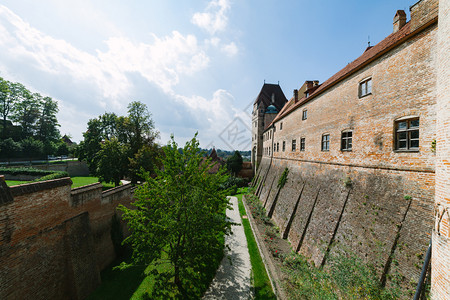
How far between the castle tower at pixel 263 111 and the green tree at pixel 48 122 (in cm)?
3973

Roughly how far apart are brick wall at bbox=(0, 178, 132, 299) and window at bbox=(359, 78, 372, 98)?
15660mm

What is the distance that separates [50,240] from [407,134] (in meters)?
15.6

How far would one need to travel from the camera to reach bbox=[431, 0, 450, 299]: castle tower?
367 cm

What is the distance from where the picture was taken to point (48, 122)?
3123 cm

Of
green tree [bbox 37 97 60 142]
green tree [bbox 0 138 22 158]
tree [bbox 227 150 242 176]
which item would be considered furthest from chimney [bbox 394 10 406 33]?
green tree [bbox 37 97 60 142]

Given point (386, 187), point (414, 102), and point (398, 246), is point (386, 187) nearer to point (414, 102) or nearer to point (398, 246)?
point (398, 246)

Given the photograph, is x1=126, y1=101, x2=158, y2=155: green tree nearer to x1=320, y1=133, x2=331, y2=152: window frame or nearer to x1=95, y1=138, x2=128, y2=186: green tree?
x1=95, y1=138, x2=128, y2=186: green tree

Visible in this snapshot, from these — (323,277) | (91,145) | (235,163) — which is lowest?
(323,277)

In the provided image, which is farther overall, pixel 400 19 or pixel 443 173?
pixel 400 19

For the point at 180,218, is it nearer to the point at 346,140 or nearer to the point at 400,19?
the point at 346,140

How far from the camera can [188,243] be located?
24.2 feet

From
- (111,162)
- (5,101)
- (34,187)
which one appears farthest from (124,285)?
(5,101)

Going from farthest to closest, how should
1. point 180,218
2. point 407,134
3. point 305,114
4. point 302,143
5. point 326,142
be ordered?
point 302,143, point 305,114, point 326,142, point 180,218, point 407,134

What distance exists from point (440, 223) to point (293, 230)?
8.21 metres
